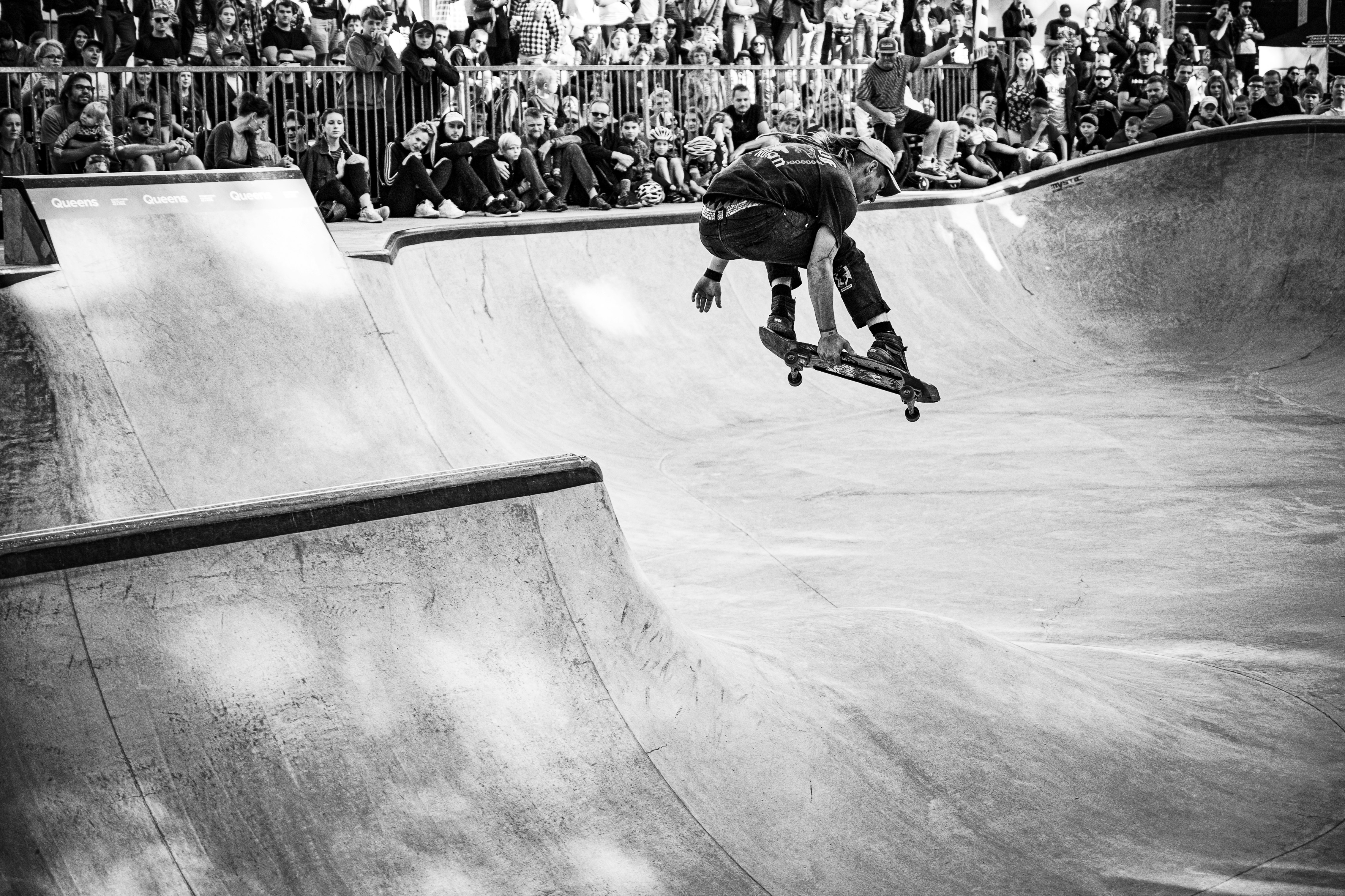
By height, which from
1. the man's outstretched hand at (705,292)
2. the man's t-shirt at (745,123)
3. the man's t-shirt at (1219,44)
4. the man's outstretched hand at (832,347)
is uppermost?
the man's t-shirt at (1219,44)

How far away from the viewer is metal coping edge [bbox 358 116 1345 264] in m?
10.8

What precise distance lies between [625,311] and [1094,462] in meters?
3.98

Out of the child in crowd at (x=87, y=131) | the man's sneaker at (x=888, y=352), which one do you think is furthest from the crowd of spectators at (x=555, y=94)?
the man's sneaker at (x=888, y=352)

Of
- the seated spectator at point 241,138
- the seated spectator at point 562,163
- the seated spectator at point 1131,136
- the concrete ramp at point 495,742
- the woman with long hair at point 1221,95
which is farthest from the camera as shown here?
the woman with long hair at point 1221,95

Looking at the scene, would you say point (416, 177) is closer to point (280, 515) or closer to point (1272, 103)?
point (280, 515)

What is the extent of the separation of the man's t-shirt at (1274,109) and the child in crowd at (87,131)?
500 inches

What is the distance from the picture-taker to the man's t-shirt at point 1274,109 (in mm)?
16312

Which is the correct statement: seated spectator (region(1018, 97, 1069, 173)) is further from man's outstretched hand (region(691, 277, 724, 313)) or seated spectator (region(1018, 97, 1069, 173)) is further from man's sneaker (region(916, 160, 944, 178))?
man's outstretched hand (region(691, 277, 724, 313))

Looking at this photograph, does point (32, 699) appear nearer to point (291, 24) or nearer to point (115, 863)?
point (115, 863)

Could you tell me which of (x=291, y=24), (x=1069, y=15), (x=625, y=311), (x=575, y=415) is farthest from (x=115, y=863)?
(x=1069, y=15)

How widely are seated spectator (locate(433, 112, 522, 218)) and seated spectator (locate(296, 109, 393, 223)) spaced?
80 cm

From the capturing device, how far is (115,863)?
3.32 meters

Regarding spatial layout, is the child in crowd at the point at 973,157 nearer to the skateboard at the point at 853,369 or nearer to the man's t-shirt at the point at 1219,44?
the man's t-shirt at the point at 1219,44

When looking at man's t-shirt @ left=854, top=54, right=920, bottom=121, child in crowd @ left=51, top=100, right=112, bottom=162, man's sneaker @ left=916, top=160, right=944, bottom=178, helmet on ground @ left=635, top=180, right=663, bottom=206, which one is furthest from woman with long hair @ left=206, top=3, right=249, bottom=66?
man's sneaker @ left=916, top=160, right=944, bottom=178
